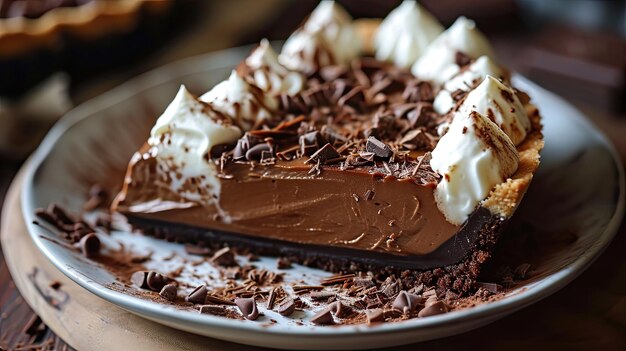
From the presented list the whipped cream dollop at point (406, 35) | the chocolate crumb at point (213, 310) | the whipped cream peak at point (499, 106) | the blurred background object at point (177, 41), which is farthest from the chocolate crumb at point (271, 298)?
the blurred background object at point (177, 41)

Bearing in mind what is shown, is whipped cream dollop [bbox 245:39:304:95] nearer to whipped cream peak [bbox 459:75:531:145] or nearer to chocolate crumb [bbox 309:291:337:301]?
whipped cream peak [bbox 459:75:531:145]

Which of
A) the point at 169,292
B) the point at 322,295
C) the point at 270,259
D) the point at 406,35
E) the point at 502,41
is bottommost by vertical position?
the point at 502,41

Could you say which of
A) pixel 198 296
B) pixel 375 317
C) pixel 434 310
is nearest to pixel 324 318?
pixel 375 317

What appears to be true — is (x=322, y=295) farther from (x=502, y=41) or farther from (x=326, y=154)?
(x=502, y=41)

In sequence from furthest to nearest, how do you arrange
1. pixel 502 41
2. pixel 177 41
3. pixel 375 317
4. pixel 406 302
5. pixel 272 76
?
pixel 502 41 < pixel 177 41 < pixel 272 76 < pixel 406 302 < pixel 375 317

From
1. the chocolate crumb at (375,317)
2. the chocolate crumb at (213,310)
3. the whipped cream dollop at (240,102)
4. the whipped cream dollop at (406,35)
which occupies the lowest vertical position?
the chocolate crumb at (213,310)

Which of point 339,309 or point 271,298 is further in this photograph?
point 271,298

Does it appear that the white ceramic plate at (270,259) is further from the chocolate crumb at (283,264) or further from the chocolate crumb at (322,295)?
the chocolate crumb at (322,295)

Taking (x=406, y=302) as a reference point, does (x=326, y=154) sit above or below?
above
